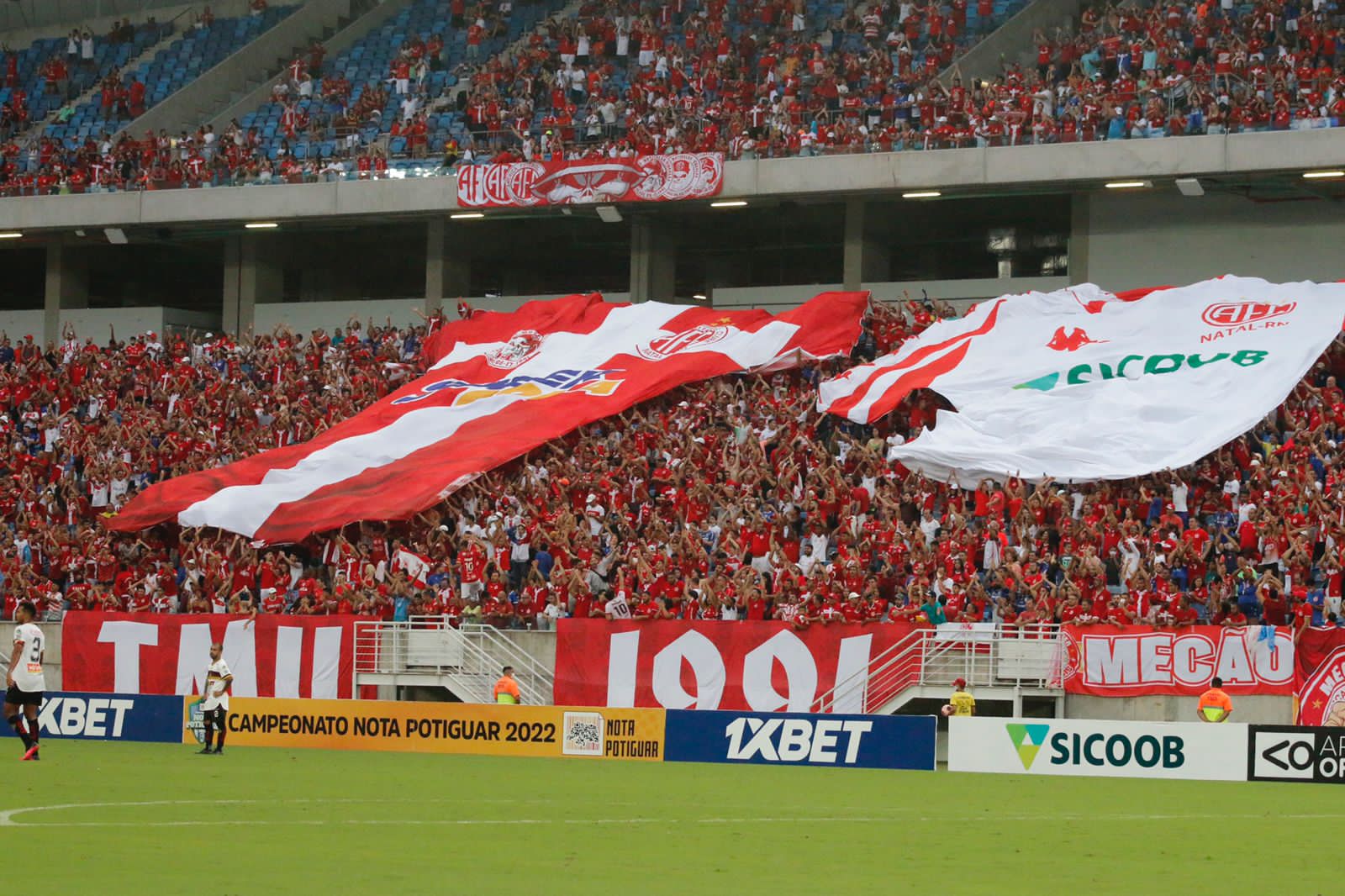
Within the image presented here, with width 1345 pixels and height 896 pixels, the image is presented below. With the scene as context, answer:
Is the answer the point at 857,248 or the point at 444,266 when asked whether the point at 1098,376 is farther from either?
the point at 444,266

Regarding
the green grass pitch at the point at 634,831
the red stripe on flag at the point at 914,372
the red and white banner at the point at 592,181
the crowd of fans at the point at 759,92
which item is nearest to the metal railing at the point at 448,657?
the red stripe on flag at the point at 914,372

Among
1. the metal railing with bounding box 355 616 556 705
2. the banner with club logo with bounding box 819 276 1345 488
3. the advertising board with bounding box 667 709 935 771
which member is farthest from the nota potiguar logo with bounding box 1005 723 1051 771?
the metal railing with bounding box 355 616 556 705

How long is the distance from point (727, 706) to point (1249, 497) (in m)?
8.41

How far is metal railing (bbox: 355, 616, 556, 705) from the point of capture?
31.4 metres

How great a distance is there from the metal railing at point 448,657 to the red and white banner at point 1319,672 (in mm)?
11265

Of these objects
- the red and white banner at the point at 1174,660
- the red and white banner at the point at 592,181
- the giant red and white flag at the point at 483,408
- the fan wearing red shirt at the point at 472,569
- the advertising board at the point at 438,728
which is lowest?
the advertising board at the point at 438,728

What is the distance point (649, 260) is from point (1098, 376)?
1368 cm

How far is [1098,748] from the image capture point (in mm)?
23000

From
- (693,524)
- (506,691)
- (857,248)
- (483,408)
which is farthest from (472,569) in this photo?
(857,248)

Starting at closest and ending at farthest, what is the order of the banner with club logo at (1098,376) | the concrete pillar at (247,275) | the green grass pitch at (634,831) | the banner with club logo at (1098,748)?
1. the green grass pitch at (634,831)
2. the banner with club logo at (1098,748)
3. the banner with club logo at (1098,376)
4. the concrete pillar at (247,275)

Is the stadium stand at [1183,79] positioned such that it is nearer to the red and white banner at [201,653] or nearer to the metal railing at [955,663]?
the metal railing at [955,663]

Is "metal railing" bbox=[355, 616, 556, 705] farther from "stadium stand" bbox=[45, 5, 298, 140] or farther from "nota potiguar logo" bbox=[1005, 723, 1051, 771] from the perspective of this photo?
"stadium stand" bbox=[45, 5, 298, 140]

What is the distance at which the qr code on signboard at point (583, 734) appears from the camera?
83.1 feet

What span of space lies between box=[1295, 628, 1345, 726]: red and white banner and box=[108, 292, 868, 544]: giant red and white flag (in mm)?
12859
